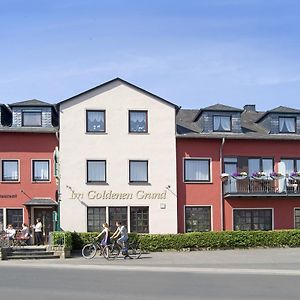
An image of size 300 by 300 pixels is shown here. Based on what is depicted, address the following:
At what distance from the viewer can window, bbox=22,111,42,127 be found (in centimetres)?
3103

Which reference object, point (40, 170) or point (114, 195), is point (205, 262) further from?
point (40, 170)

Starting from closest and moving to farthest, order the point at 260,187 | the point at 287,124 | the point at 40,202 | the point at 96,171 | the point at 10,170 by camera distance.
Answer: the point at 40,202 < the point at 10,170 < the point at 96,171 < the point at 260,187 < the point at 287,124

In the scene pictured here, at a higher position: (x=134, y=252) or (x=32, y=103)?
(x=32, y=103)

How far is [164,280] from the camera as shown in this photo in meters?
15.5

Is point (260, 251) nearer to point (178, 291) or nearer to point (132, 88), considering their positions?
point (132, 88)

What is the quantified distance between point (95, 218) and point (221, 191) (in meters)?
7.18

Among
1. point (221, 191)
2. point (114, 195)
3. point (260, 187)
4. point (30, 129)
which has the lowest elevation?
point (114, 195)

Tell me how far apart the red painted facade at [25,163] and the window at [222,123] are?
30.0 feet

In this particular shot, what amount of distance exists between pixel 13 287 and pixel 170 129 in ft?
62.1

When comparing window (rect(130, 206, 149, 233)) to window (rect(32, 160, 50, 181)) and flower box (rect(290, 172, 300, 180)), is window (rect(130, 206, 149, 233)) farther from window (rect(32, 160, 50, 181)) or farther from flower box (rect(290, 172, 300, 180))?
flower box (rect(290, 172, 300, 180))

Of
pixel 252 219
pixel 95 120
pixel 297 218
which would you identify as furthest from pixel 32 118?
pixel 297 218

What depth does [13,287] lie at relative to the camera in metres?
13.4

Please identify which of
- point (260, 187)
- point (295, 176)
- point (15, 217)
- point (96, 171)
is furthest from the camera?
point (295, 176)

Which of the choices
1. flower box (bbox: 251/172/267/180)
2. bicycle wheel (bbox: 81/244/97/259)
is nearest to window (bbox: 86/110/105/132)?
bicycle wheel (bbox: 81/244/97/259)
